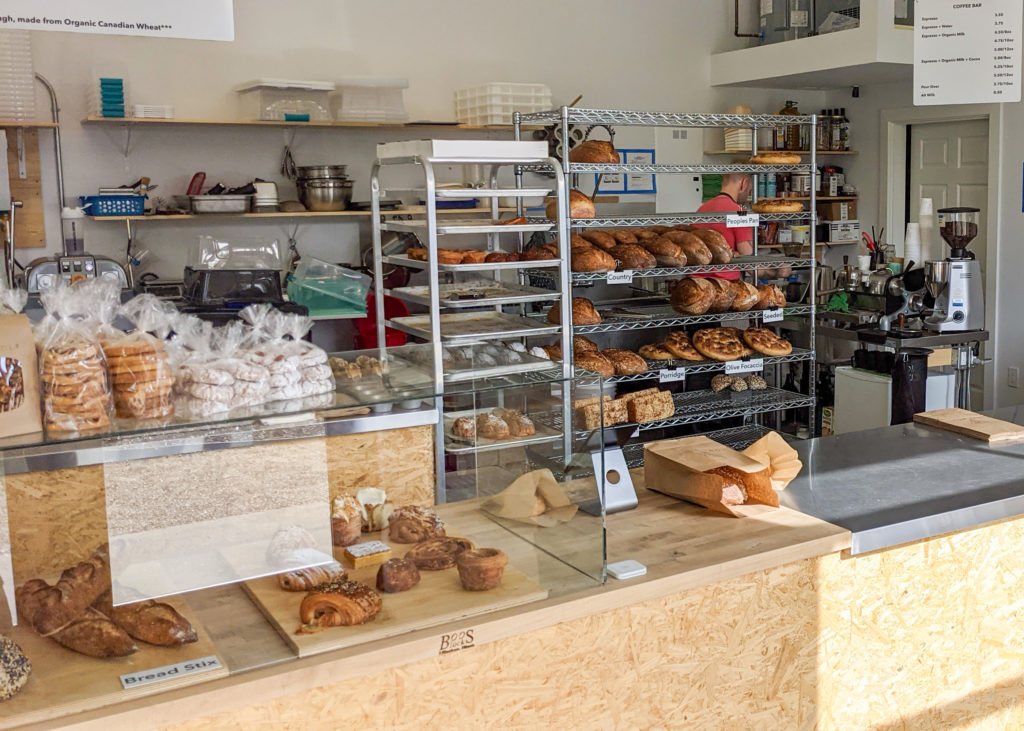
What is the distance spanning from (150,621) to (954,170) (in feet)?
22.8

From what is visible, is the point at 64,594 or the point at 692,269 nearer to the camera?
the point at 64,594

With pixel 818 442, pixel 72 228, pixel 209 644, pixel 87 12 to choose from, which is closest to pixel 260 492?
pixel 209 644

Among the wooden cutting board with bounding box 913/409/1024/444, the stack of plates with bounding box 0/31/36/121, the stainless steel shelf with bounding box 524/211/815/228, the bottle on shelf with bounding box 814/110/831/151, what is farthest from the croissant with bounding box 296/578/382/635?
the bottle on shelf with bounding box 814/110/831/151

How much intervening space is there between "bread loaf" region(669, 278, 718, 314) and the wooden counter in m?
2.36

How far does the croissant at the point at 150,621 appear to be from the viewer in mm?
1369

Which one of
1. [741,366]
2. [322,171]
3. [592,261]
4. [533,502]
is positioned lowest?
[741,366]

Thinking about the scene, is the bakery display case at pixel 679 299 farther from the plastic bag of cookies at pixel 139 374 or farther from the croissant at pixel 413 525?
the plastic bag of cookies at pixel 139 374

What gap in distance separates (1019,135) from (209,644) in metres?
6.40

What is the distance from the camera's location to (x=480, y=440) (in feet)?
5.57

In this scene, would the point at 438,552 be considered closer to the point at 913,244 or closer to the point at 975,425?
the point at 975,425

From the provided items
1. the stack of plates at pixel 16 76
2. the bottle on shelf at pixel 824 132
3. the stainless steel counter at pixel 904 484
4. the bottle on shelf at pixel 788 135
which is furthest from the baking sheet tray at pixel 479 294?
the bottle on shelf at pixel 824 132

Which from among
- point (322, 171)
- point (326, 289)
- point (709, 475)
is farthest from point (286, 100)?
point (709, 475)

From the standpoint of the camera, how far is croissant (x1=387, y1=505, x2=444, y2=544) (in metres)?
1.63

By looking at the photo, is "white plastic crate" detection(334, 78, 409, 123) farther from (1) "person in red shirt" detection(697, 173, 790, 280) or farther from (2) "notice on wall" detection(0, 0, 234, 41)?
(2) "notice on wall" detection(0, 0, 234, 41)
